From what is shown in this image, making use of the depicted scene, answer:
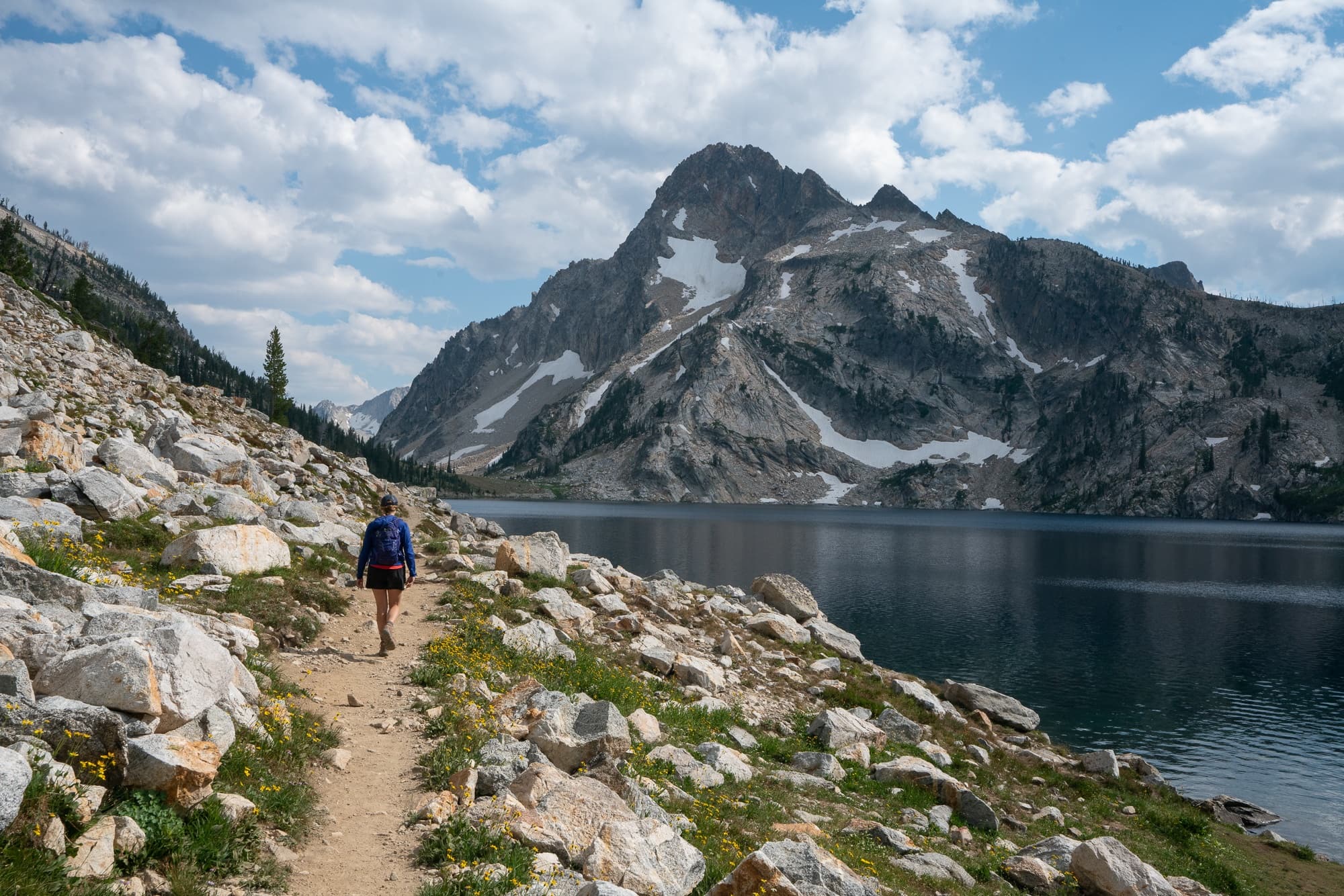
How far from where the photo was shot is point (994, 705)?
32438 mm

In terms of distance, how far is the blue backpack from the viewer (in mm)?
16250

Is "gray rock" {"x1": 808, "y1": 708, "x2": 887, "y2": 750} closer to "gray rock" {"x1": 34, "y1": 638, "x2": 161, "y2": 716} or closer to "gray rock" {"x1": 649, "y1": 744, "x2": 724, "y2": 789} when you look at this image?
"gray rock" {"x1": 649, "y1": 744, "x2": 724, "y2": 789}

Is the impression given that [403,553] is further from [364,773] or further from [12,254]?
[12,254]

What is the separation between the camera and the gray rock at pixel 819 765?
686 inches

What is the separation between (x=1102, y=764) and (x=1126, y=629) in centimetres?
3912

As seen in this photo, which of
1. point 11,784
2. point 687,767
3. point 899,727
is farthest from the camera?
point 899,727

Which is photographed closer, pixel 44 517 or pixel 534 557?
pixel 44 517

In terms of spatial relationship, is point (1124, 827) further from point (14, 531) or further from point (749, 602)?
point (14, 531)

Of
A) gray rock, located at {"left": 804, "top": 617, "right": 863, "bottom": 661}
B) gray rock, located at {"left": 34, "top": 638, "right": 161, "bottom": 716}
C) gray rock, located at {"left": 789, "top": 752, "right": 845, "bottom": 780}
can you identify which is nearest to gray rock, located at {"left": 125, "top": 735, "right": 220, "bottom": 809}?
gray rock, located at {"left": 34, "top": 638, "right": 161, "bottom": 716}

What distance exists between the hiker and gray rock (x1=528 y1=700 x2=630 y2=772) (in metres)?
5.36

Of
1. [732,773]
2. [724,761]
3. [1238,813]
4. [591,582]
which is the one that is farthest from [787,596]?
[732,773]

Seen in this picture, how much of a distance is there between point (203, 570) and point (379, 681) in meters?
5.54

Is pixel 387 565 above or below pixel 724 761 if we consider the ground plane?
above

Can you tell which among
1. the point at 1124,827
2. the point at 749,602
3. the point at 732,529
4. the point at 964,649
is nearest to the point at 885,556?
the point at 732,529
